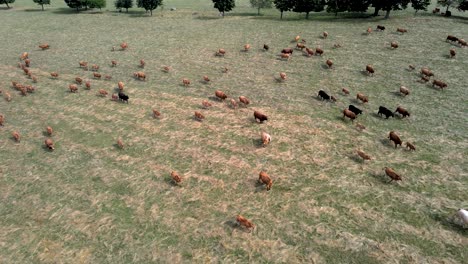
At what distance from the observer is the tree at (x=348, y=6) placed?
54.9m

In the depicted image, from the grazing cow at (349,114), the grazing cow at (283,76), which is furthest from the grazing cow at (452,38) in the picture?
the grazing cow at (349,114)

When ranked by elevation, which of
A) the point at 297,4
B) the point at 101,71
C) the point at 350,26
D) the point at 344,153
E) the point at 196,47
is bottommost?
the point at 344,153

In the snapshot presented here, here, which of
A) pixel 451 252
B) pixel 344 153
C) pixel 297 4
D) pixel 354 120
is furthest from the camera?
pixel 297 4

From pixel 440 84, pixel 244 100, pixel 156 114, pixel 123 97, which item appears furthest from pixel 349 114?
pixel 123 97

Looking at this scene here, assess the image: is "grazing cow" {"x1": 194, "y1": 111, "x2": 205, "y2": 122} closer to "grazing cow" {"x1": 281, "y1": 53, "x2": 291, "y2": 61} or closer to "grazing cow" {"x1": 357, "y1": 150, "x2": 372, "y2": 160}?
"grazing cow" {"x1": 357, "y1": 150, "x2": 372, "y2": 160}

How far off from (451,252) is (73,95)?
33022mm

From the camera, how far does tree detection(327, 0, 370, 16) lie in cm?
5491

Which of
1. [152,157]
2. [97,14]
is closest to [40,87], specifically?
[152,157]

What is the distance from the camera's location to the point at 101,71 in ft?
126

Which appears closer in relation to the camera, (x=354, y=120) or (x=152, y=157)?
(x=152, y=157)

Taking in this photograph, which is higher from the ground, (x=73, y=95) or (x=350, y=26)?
(x=350, y=26)

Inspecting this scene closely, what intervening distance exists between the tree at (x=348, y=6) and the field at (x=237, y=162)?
577 inches

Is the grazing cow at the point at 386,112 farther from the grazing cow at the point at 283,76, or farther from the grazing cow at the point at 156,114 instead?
the grazing cow at the point at 156,114

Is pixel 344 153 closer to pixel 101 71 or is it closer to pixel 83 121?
pixel 83 121
